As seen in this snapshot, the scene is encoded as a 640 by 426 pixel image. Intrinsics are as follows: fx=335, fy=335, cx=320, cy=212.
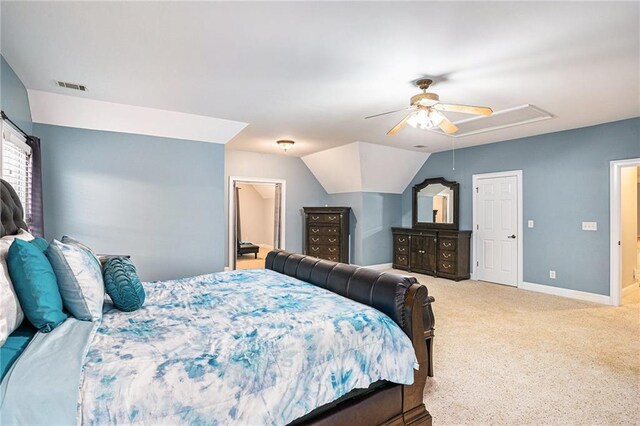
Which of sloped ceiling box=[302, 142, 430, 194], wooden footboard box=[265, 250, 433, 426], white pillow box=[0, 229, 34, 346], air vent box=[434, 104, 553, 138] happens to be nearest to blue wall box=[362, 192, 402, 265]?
sloped ceiling box=[302, 142, 430, 194]

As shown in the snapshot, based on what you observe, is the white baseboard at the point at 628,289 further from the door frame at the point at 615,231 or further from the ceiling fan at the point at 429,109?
the ceiling fan at the point at 429,109

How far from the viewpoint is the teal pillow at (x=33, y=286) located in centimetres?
138

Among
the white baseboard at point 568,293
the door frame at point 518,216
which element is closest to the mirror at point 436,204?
the door frame at point 518,216

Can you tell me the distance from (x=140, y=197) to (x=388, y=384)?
3.70 meters

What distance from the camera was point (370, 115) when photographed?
4168mm

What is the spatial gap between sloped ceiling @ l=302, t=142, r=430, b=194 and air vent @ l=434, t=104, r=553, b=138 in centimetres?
137

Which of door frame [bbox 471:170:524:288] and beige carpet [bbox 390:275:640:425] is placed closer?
beige carpet [bbox 390:275:640:425]

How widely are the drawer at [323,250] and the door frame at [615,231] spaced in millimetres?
4226

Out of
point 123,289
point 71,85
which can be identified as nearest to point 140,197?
point 71,85

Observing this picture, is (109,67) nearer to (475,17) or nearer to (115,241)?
(115,241)

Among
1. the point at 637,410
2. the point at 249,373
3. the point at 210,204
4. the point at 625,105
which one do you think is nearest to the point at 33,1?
the point at 249,373

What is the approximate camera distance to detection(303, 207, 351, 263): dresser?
269 inches

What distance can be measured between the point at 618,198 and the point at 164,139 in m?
5.93

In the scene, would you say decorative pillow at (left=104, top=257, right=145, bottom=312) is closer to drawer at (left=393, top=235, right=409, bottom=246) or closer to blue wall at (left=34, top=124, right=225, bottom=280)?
blue wall at (left=34, top=124, right=225, bottom=280)
